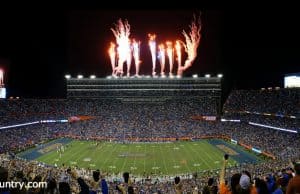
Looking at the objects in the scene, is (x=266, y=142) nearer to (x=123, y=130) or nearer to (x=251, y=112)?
(x=251, y=112)

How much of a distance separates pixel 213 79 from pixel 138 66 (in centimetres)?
1944

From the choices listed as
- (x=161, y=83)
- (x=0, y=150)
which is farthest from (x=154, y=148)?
(x=161, y=83)

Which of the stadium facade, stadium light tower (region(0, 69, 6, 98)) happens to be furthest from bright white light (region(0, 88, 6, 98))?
the stadium facade

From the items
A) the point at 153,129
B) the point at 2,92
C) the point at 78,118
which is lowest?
the point at 153,129

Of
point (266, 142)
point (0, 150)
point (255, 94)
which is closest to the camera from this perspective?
point (0, 150)

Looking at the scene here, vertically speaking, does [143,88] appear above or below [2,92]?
above

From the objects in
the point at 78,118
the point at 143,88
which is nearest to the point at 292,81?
the point at 143,88

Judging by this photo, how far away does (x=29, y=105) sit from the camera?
80.6 metres

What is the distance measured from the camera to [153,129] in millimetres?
73812

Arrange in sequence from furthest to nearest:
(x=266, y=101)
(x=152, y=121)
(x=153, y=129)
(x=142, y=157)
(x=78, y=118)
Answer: (x=78, y=118)
(x=152, y=121)
(x=153, y=129)
(x=266, y=101)
(x=142, y=157)

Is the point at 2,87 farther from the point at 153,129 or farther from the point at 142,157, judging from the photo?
the point at 142,157

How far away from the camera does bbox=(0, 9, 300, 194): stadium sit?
4044 cm

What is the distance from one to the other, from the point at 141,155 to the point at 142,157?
5.57 feet

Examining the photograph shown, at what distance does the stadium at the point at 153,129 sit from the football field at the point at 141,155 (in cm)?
12
